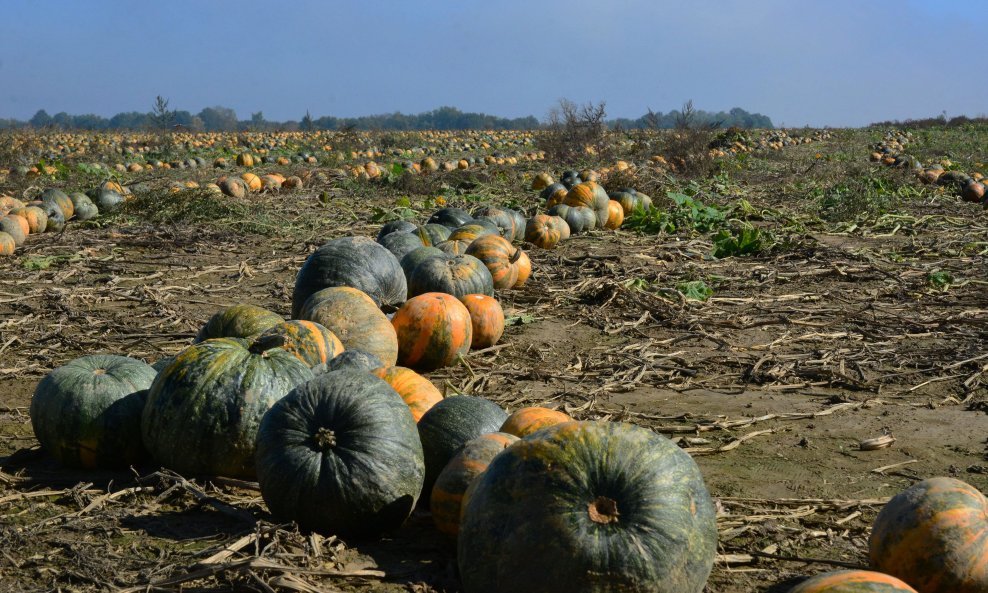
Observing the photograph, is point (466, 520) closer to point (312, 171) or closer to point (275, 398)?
point (275, 398)

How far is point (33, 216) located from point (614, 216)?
29.0 feet

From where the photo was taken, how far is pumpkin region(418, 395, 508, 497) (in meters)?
3.88

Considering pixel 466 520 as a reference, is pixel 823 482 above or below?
below

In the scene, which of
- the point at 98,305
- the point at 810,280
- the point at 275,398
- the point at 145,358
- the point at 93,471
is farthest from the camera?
the point at 810,280

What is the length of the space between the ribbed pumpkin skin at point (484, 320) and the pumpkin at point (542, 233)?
4.95 metres

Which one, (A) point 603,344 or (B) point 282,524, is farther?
(A) point 603,344

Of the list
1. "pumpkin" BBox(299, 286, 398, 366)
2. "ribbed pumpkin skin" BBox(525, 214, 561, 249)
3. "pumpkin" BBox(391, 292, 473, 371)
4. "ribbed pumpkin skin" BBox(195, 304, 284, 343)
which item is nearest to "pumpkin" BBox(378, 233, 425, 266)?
"pumpkin" BBox(391, 292, 473, 371)

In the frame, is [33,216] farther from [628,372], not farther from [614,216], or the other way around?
[628,372]

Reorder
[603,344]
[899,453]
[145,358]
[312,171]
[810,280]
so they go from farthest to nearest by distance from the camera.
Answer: [312,171] → [810,280] → [603,344] → [145,358] → [899,453]

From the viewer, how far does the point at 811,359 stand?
659 cm

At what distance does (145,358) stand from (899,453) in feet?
17.2

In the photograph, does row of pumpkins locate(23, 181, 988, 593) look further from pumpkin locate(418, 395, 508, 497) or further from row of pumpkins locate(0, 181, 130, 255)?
row of pumpkins locate(0, 181, 130, 255)

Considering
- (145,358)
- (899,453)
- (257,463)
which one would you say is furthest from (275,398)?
(899,453)

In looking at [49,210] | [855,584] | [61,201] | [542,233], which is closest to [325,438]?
[855,584]
